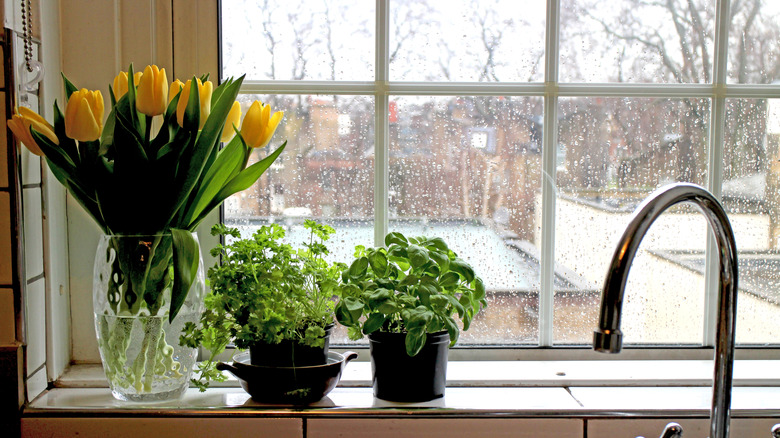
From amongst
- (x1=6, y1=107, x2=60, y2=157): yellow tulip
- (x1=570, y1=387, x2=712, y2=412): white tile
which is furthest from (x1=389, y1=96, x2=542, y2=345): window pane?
(x1=6, y1=107, x2=60, y2=157): yellow tulip

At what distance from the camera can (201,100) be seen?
0.98 metres

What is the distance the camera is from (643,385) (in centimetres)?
114

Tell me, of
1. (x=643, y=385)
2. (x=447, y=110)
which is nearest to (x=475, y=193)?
(x=447, y=110)

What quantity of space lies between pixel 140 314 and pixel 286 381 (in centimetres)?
24

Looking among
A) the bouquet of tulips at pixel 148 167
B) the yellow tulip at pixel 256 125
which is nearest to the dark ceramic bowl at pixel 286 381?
the bouquet of tulips at pixel 148 167

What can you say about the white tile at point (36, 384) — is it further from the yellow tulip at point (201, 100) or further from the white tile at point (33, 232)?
the yellow tulip at point (201, 100)

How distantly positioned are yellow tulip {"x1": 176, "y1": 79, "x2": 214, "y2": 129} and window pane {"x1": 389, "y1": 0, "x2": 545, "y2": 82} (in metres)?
0.35

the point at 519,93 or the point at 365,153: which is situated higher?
the point at 519,93

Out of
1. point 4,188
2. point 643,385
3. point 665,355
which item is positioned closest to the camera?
point 4,188

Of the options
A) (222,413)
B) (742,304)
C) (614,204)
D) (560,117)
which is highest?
(560,117)

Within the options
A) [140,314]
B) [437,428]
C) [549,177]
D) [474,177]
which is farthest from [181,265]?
[549,177]

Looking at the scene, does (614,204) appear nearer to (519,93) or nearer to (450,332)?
(519,93)

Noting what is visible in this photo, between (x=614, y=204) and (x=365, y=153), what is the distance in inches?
18.3

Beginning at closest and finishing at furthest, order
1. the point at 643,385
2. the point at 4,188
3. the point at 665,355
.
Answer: the point at 4,188 < the point at 643,385 < the point at 665,355
